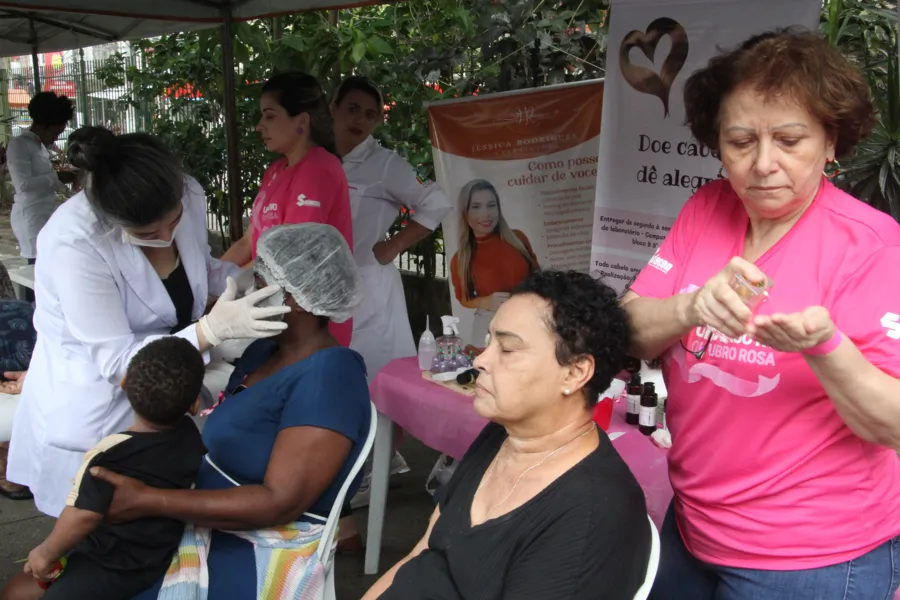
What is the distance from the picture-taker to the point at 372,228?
14.1 feet

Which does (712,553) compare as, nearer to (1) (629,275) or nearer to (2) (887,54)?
(1) (629,275)

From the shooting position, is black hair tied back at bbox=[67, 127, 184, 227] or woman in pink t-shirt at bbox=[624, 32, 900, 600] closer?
woman in pink t-shirt at bbox=[624, 32, 900, 600]

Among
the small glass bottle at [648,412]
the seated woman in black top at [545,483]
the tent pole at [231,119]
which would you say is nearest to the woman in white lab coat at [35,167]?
the tent pole at [231,119]

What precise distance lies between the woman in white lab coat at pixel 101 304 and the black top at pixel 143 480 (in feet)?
1.11

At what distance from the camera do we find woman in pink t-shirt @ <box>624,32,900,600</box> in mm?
1407

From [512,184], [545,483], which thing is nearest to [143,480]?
[545,483]

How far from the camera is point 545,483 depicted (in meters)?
1.65

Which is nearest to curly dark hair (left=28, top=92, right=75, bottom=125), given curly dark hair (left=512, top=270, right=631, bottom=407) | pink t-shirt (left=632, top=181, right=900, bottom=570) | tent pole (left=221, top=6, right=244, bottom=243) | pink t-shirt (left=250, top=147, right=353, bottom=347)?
tent pole (left=221, top=6, right=244, bottom=243)

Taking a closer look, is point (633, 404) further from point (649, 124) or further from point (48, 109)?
point (48, 109)

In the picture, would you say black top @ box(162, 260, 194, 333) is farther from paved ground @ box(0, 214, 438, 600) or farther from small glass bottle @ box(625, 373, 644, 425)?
small glass bottle @ box(625, 373, 644, 425)

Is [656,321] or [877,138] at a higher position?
[877,138]

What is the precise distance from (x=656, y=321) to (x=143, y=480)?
1.34 meters

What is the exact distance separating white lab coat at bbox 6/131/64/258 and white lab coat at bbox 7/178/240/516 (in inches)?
186

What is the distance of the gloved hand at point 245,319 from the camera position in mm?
2273
